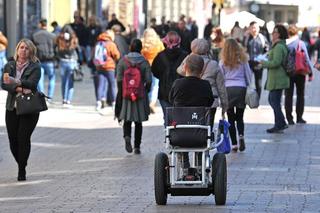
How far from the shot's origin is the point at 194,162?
11617 millimetres

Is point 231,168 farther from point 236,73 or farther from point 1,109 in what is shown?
point 1,109

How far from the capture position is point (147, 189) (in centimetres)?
1295

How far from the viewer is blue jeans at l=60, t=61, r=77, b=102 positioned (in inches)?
979

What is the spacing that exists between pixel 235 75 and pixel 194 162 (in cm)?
539

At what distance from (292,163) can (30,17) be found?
23571 millimetres

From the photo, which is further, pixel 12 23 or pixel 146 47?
pixel 12 23

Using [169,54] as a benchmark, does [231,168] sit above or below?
below

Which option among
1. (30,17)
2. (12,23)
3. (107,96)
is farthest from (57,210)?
(30,17)

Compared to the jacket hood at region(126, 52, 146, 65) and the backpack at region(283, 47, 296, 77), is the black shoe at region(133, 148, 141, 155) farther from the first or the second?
the backpack at region(283, 47, 296, 77)

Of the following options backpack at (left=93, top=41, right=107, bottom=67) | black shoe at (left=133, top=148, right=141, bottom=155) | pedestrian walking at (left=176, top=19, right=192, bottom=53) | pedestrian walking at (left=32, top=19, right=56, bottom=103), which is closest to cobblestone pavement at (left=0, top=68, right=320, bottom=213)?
black shoe at (left=133, top=148, right=141, bottom=155)

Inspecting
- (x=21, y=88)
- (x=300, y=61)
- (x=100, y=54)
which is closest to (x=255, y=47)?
(x=100, y=54)

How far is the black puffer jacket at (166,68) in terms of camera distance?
53.6ft

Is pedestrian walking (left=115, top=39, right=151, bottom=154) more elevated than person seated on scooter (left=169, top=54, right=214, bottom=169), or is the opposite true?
person seated on scooter (left=169, top=54, right=214, bottom=169)

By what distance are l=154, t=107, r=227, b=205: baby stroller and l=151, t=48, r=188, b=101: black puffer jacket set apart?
15.6 ft
